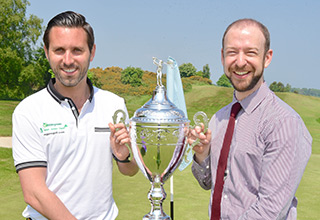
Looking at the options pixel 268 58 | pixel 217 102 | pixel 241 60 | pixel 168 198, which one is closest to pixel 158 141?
pixel 241 60

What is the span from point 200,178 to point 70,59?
108 cm

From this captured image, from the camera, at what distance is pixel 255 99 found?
213 centimetres

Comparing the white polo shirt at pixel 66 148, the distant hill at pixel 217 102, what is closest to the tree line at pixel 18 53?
the distant hill at pixel 217 102

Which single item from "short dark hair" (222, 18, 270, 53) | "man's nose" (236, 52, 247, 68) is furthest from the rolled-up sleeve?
"short dark hair" (222, 18, 270, 53)

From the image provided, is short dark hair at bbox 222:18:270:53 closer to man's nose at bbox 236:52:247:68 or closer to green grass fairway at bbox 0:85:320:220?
man's nose at bbox 236:52:247:68

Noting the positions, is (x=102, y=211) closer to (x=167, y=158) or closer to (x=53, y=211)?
(x=53, y=211)

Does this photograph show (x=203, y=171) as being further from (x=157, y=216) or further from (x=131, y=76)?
(x=131, y=76)

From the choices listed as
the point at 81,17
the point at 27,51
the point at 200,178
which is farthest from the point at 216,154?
the point at 27,51

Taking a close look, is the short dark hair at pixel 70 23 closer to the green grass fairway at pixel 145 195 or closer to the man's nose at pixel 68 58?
the man's nose at pixel 68 58

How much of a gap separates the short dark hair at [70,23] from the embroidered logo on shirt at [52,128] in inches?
18.0

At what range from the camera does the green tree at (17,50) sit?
3002 cm

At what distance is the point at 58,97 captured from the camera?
2293 millimetres

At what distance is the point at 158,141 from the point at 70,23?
33.2 inches

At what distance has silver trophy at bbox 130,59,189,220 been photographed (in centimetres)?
201
